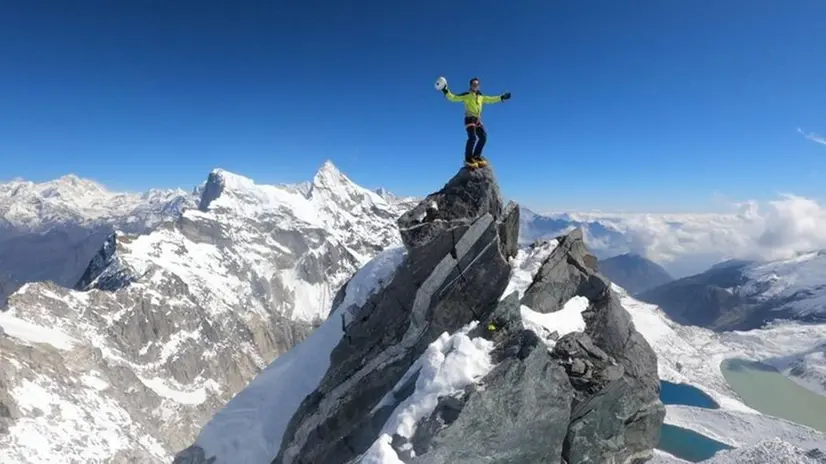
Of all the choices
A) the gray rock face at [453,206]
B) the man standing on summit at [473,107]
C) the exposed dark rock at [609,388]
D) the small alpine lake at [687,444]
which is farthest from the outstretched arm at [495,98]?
the small alpine lake at [687,444]

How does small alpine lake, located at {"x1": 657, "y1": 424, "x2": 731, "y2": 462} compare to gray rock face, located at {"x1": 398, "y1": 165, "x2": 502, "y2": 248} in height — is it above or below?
below

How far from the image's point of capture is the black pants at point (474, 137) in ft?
101

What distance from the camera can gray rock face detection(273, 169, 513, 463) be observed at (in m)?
25.4

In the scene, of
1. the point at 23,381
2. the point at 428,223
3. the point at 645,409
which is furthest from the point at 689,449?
the point at 23,381

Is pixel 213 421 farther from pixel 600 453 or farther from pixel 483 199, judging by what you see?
pixel 600 453

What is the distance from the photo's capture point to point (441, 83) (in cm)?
2845

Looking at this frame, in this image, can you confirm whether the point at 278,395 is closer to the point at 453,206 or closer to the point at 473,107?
the point at 453,206

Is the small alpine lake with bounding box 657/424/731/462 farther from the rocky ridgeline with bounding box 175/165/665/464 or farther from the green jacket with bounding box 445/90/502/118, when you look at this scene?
→ the green jacket with bounding box 445/90/502/118

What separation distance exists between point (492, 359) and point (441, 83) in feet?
51.2

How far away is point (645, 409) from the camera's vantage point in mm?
25922

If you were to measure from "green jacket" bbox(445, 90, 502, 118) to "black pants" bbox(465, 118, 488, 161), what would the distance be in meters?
0.43

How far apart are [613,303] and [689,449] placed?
7254cm

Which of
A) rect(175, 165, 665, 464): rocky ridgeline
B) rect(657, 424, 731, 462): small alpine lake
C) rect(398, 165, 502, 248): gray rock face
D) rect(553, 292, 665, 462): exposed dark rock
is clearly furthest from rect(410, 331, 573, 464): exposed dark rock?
rect(657, 424, 731, 462): small alpine lake

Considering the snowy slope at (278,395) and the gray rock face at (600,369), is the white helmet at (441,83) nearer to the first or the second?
the gray rock face at (600,369)
